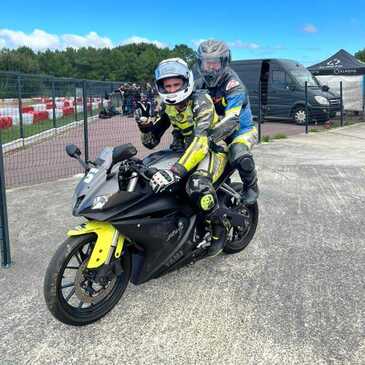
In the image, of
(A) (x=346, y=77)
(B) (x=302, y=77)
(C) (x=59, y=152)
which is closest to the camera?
(C) (x=59, y=152)

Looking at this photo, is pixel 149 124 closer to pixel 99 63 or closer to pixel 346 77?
pixel 346 77

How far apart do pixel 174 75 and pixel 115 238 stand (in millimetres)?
1325

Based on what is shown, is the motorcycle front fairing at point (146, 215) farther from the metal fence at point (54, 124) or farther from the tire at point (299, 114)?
the tire at point (299, 114)

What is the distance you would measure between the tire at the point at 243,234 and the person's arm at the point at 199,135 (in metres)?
0.90

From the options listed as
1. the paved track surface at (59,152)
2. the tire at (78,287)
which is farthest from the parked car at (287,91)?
the tire at (78,287)

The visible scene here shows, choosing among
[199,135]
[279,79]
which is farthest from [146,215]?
[279,79]

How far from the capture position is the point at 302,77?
16500 mm

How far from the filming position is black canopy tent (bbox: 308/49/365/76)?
20.0 meters

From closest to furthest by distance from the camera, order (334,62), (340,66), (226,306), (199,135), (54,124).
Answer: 1. (226,306)
2. (199,135)
3. (54,124)
4. (340,66)
5. (334,62)

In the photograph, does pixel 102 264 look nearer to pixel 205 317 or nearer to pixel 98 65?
pixel 205 317

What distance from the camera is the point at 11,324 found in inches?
123

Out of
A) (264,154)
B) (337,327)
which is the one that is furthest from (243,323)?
(264,154)

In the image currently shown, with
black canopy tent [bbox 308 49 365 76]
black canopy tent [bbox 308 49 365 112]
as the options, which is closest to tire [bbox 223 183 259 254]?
black canopy tent [bbox 308 49 365 112]

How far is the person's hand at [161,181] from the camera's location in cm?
303
